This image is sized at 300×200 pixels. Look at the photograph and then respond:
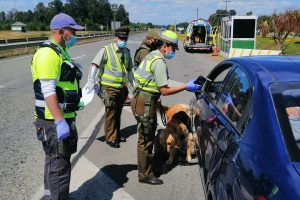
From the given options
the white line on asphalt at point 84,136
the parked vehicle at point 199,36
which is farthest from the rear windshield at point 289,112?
the parked vehicle at point 199,36

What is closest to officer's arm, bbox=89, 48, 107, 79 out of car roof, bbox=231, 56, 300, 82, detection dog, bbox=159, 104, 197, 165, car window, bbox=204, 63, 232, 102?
detection dog, bbox=159, 104, 197, 165

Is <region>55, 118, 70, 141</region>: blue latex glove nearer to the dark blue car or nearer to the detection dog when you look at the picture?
the dark blue car

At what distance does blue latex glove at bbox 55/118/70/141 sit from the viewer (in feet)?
11.7

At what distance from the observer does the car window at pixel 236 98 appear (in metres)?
3.21

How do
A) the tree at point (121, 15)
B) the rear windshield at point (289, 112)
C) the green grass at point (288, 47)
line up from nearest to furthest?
the rear windshield at point (289, 112)
the green grass at point (288, 47)
the tree at point (121, 15)

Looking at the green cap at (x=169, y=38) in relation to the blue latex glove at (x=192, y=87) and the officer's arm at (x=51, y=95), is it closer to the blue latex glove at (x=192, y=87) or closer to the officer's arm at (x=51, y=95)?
the blue latex glove at (x=192, y=87)

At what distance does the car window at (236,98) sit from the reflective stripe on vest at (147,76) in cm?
88

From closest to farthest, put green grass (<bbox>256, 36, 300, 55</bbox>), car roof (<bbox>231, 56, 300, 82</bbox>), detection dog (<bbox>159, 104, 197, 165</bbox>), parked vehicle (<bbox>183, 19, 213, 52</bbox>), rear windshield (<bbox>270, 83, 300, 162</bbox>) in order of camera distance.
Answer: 1. rear windshield (<bbox>270, 83, 300, 162</bbox>)
2. car roof (<bbox>231, 56, 300, 82</bbox>)
3. detection dog (<bbox>159, 104, 197, 165</bbox>)
4. green grass (<bbox>256, 36, 300, 55</bbox>)
5. parked vehicle (<bbox>183, 19, 213, 52</bbox>)

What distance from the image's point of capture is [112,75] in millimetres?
6562

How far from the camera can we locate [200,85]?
18.0 feet

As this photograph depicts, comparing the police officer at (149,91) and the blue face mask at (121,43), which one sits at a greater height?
the blue face mask at (121,43)

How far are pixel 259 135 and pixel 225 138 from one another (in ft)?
1.84

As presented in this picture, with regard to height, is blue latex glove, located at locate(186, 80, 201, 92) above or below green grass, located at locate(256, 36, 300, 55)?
above

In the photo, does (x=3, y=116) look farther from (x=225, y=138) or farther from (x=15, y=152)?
(x=225, y=138)
